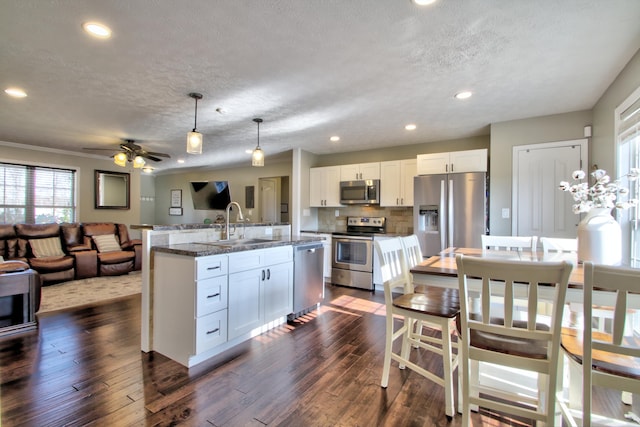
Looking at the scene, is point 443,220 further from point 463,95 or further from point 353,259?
point 463,95

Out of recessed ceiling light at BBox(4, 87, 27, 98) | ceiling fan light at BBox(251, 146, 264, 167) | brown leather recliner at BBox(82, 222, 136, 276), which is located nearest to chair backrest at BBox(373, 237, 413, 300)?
ceiling fan light at BBox(251, 146, 264, 167)

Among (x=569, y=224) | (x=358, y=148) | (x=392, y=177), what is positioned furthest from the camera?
(x=358, y=148)

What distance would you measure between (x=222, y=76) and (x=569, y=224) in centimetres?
397

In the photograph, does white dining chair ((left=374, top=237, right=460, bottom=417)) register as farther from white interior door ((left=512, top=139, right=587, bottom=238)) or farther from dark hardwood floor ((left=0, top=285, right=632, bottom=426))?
white interior door ((left=512, top=139, right=587, bottom=238))

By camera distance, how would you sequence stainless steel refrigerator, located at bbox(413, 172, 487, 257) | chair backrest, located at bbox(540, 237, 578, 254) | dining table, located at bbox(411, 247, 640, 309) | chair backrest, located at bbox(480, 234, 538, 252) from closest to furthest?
dining table, located at bbox(411, 247, 640, 309) < chair backrest, located at bbox(540, 237, 578, 254) < chair backrest, located at bbox(480, 234, 538, 252) < stainless steel refrigerator, located at bbox(413, 172, 487, 257)

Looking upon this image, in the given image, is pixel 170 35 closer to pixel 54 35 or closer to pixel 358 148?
pixel 54 35

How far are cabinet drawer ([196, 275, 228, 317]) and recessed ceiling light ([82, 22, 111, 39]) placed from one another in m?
1.78

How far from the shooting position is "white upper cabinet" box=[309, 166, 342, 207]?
5344mm

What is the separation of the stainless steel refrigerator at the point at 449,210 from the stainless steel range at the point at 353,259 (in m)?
0.85

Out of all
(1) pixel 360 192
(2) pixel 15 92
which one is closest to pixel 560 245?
(1) pixel 360 192

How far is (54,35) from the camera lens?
1.98 meters

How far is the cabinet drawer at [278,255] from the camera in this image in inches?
114

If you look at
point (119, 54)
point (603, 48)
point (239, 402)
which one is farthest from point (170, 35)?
point (603, 48)

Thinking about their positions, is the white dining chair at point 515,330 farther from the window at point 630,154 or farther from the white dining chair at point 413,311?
the window at point 630,154
